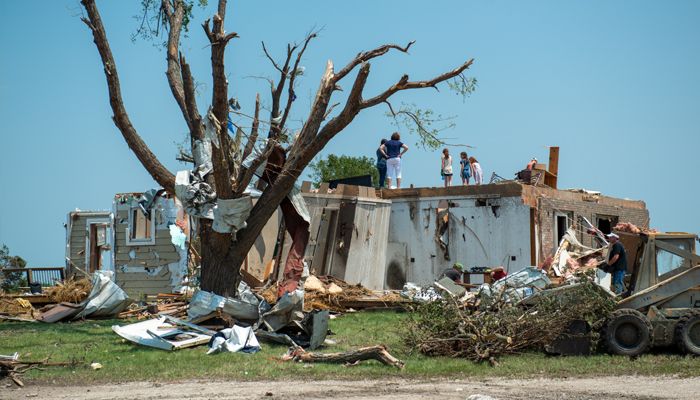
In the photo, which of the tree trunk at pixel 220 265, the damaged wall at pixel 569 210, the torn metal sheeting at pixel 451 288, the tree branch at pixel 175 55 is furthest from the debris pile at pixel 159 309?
the damaged wall at pixel 569 210

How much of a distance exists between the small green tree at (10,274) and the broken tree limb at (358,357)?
16.3 meters

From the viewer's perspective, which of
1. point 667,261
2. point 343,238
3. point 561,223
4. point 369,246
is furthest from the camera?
point 561,223

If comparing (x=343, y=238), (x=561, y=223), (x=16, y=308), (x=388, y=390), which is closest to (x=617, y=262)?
(x=388, y=390)

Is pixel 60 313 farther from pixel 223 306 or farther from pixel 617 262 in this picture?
pixel 617 262

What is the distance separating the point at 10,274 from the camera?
30.8 meters

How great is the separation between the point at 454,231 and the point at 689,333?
11.6 meters

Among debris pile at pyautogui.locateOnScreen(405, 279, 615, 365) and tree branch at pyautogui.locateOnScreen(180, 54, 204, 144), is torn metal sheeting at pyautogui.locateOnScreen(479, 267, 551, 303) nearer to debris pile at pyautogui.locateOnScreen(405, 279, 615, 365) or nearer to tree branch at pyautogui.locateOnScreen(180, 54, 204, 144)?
debris pile at pyautogui.locateOnScreen(405, 279, 615, 365)

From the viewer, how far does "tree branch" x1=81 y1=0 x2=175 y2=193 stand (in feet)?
53.5

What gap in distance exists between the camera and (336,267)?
73.3 feet

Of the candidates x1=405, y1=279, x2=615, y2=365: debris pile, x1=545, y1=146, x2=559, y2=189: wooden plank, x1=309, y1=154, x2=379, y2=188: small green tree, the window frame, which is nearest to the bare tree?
x1=405, y1=279, x2=615, y2=365: debris pile

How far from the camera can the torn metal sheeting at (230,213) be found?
15.1 m

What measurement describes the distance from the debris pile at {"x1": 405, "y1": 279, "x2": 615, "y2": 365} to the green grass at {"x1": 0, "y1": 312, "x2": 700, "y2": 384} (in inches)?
10.0

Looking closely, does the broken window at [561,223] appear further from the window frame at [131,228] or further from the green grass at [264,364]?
the window frame at [131,228]

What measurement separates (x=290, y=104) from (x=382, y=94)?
202 cm
